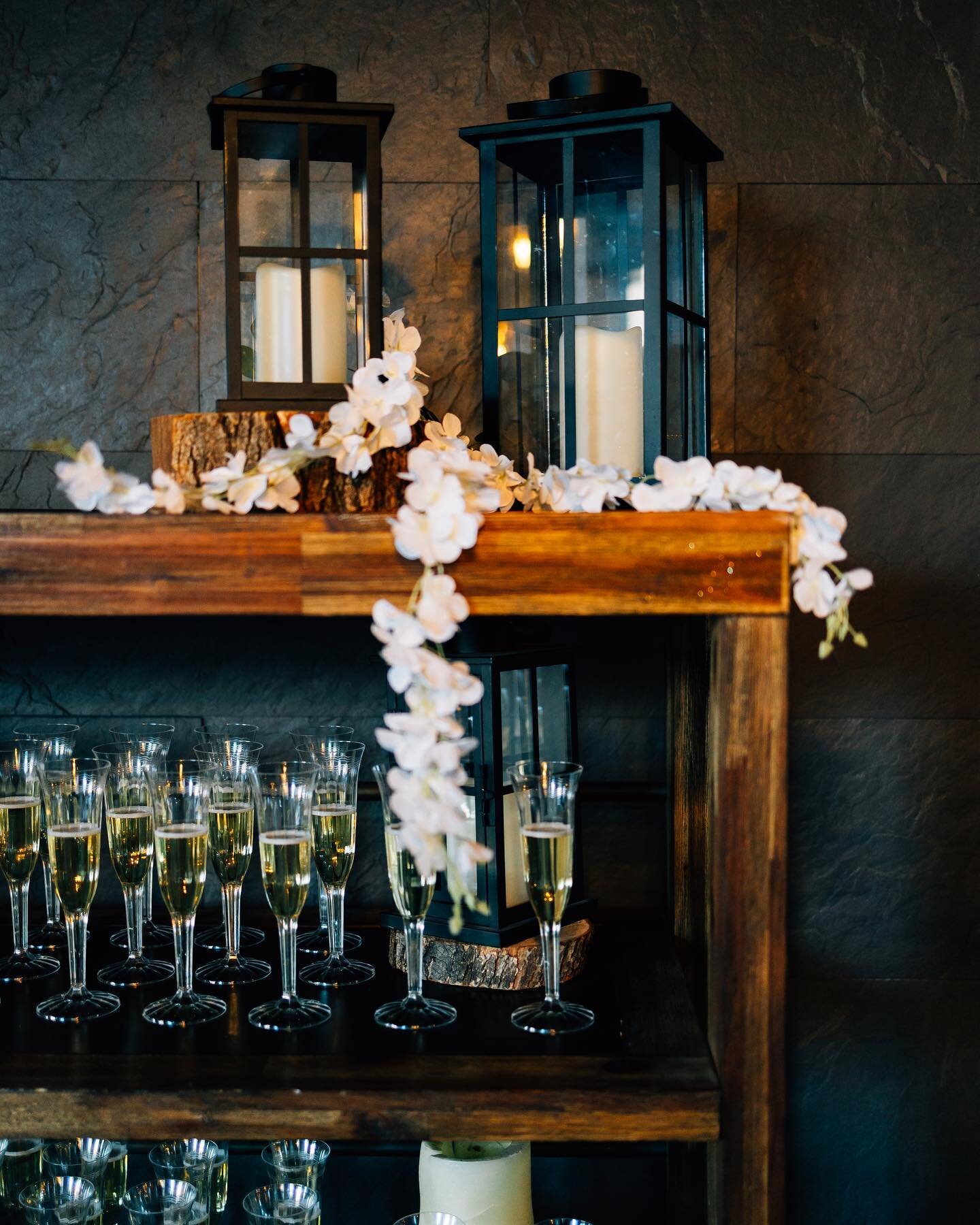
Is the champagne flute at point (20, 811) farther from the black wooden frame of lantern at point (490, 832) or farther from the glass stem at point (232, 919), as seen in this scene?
the black wooden frame of lantern at point (490, 832)

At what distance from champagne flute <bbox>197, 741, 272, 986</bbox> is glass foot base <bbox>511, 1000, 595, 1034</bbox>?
12.7 inches

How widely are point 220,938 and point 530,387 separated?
2.61 ft

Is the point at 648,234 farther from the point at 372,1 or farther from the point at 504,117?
the point at 372,1

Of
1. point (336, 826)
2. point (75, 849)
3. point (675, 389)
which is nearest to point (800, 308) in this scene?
point (675, 389)

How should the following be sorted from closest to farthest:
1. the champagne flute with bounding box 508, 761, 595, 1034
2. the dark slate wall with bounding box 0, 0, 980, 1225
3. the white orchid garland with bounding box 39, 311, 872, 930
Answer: the white orchid garland with bounding box 39, 311, 872, 930, the champagne flute with bounding box 508, 761, 595, 1034, the dark slate wall with bounding box 0, 0, 980, 1225

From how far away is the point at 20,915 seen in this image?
55.9 inches

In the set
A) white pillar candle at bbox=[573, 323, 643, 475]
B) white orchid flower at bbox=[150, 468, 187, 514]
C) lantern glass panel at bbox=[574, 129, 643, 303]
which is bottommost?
white orchid flower at bbox=[150, 468, 187, 514]

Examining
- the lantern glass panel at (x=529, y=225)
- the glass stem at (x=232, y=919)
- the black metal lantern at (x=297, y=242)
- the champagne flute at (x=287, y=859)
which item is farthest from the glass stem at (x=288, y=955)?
the lantern glass panel at (x=529, y=225)

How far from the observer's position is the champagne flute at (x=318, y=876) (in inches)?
54.2

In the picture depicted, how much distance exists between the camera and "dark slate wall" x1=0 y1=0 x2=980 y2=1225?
1.69m

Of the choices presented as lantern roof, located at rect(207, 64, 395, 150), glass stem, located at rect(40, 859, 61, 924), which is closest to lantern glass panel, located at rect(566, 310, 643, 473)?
lantern roof, located at rect(207, 64, 395, 150)

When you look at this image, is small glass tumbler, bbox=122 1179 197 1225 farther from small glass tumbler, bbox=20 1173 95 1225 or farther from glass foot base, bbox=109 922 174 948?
glass foot base, bbox=109 922 174 948

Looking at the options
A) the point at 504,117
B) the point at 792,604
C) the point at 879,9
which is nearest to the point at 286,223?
the point at 504,117

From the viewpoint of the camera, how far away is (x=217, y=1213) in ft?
4.79
